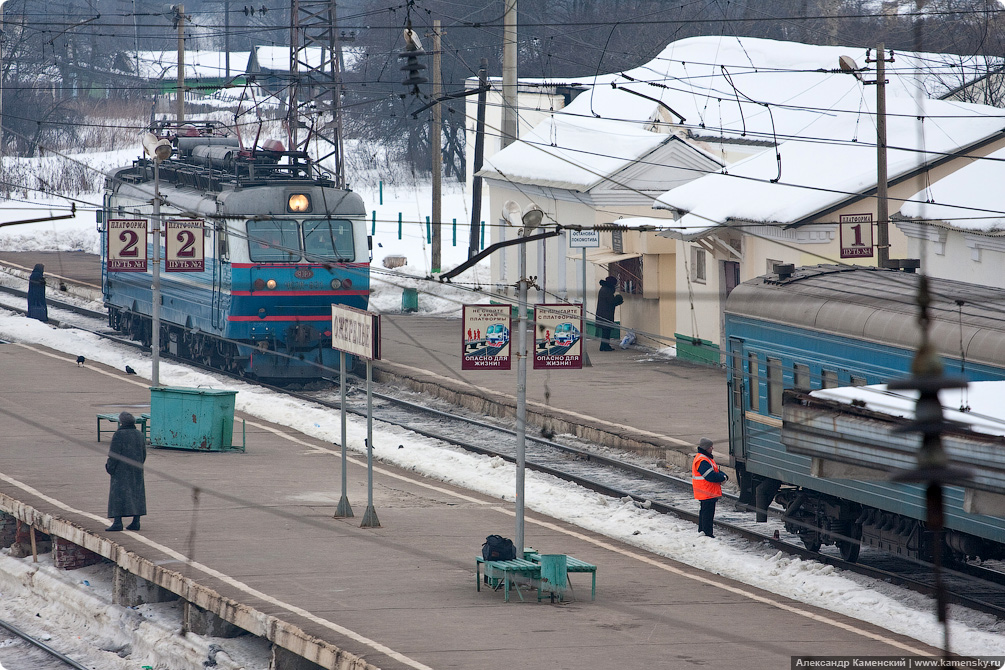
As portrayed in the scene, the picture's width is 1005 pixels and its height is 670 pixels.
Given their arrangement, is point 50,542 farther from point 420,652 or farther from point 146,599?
point 420,652

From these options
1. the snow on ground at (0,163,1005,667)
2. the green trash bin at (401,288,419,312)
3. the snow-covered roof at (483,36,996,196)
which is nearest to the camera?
the snow on ground at (0,163,1005,667)

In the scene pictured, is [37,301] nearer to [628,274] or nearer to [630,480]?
[628,274]

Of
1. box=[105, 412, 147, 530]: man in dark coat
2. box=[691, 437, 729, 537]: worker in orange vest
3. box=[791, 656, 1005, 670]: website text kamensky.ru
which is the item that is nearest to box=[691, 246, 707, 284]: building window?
box=[691, 437, 729, 537]: worker in orange vest

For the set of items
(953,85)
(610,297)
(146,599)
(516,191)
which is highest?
(953,85)

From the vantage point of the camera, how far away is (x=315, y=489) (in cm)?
1719

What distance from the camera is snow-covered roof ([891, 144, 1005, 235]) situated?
1989cm

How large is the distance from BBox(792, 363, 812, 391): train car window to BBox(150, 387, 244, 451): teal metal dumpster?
Result: 27.4 feet

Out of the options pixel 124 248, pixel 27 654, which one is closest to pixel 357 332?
pixel 27 654

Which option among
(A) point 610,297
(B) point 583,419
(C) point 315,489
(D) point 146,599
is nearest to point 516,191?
(A) point 610,297

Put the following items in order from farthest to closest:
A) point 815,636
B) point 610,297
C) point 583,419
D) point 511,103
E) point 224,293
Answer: point 511,103 < point 610,297 < point 224,293 < point 583,419 < point 815,636

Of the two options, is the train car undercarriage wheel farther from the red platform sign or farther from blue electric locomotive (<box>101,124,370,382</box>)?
blue electric locomotive (<box>101,124,370,382</box>)

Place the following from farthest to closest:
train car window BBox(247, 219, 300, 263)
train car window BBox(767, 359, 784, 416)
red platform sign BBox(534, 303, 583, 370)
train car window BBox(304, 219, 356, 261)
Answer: train car window BBox(304, 219, 356, 261)
train car window BBox(247, 219, 300, 263)
train car window BBox(767, 359, 784, 416)
red platform sign BBox(534, 303, 583, 370)

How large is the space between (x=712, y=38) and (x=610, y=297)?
14082 mm

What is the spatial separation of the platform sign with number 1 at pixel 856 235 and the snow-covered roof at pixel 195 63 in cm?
6385
